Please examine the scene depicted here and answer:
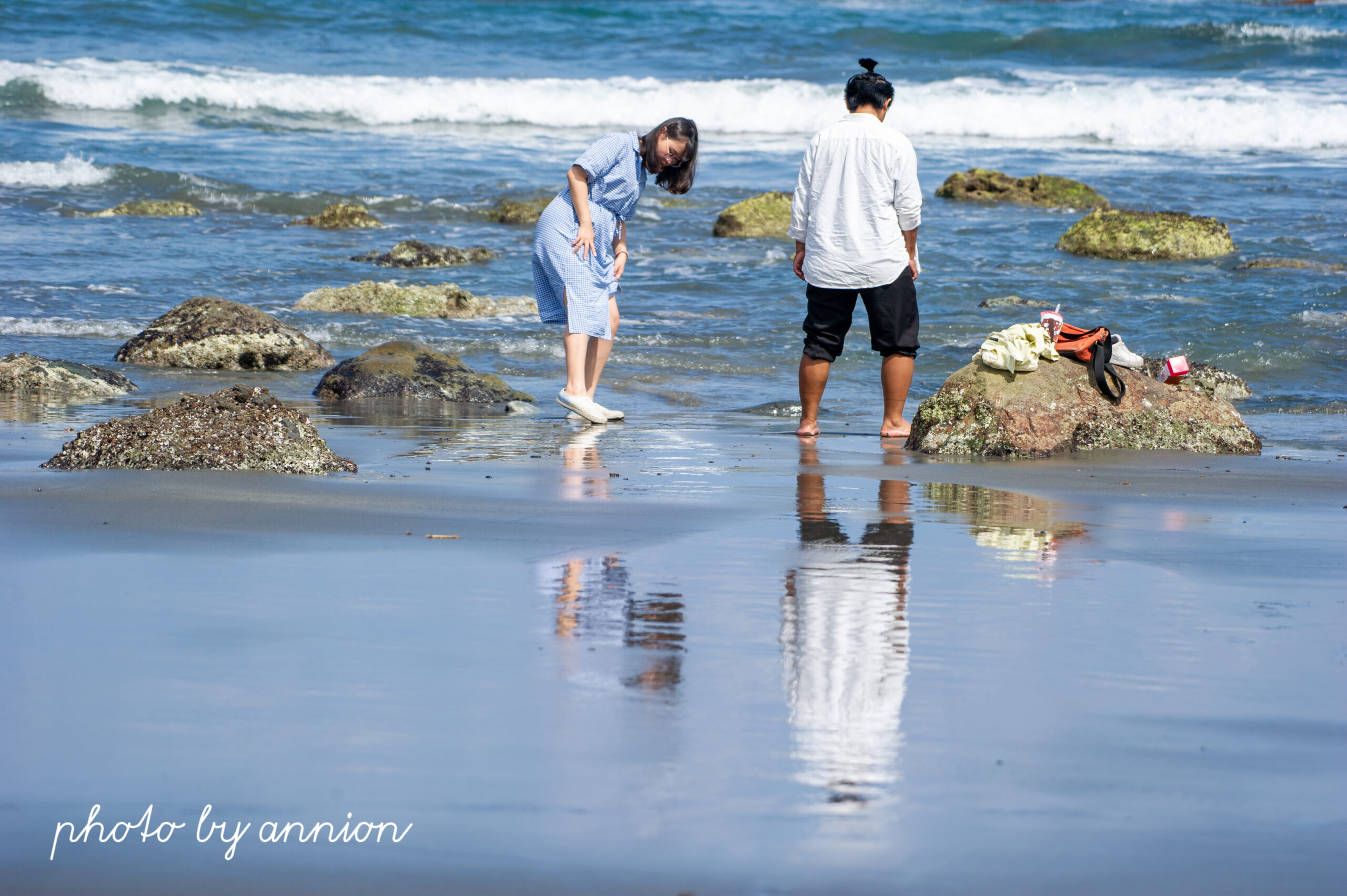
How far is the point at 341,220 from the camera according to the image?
16.0 metres

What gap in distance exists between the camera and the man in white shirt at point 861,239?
6.23 m

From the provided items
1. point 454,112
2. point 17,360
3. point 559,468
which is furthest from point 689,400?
point 454,112

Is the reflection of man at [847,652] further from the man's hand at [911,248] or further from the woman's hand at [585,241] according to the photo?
the woman's hand at [585,241]

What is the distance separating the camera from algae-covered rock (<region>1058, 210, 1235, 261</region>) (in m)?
13.8

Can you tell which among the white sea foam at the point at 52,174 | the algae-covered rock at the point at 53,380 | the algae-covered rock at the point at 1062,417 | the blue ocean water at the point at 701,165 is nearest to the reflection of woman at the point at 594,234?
the blue ocean water at the point at 701,165

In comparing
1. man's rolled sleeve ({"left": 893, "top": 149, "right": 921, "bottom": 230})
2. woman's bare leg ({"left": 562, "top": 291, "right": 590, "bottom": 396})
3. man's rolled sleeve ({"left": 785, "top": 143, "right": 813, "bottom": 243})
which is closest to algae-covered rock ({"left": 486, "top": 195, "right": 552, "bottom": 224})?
woman's bare leg ({"left": 562, "top": 291, "right": 590, "bottom": 396})

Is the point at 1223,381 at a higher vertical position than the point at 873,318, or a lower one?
lower

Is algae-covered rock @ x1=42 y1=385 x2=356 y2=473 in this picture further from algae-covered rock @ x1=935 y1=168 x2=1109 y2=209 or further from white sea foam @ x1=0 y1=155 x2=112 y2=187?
white sea foam @ x1=0 y1=155 x2=112 y2=187

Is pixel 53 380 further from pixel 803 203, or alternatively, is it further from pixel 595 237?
pixel 803 203

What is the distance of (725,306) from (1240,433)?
229 inches

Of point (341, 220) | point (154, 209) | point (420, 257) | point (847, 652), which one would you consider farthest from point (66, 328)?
point (847, 652)

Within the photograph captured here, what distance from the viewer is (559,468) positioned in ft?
17.4

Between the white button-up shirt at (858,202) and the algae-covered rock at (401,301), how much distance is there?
207 inches

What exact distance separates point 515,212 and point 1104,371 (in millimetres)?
11352
